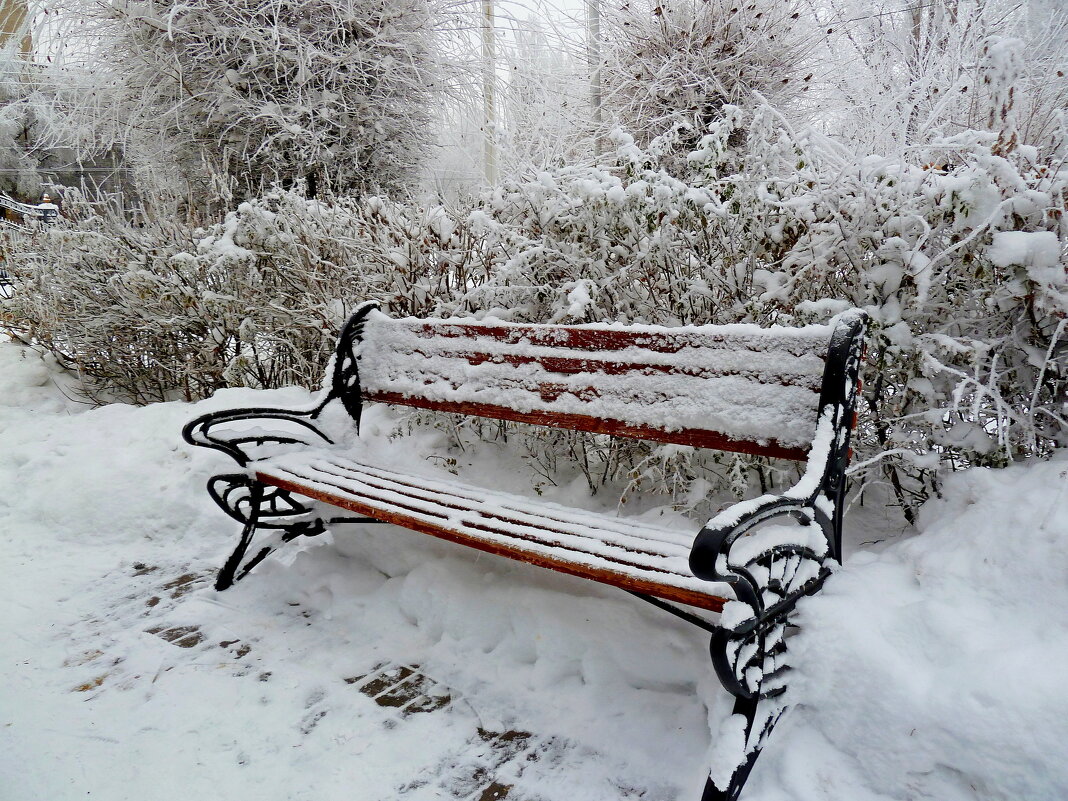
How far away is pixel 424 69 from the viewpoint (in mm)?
7184

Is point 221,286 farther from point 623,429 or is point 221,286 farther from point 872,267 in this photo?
point 872,267

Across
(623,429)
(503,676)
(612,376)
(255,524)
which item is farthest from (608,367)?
(255,524)

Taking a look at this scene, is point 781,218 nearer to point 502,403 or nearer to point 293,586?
point 502,403

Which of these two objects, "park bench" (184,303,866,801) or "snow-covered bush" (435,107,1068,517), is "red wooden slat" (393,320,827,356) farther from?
"snow-covered bush" (435,107,1068,517)

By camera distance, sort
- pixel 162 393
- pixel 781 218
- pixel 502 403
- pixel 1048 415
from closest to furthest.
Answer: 1. pixel 1048 415
2. pixel 781 218
3. pixel 502 403
4. pixel 162 393

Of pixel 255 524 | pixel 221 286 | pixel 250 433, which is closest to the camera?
pixel 255 524

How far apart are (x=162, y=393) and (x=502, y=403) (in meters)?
4.00

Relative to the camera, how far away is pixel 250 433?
11.6 feet

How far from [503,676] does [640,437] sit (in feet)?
3.01

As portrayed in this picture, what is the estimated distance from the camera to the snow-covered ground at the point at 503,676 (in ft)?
5.30

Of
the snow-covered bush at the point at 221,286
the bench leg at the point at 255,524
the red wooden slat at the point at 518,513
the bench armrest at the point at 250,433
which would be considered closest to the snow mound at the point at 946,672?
the red wooden slat at the point at 518,513

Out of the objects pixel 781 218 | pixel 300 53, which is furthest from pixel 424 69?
pixel 781 218

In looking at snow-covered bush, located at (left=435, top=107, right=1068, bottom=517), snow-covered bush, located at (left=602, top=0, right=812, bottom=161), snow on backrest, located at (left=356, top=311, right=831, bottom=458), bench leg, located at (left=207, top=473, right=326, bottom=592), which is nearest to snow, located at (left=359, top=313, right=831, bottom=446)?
snow on backrest, located at (left=356, top=311, right=831, bottom=458)

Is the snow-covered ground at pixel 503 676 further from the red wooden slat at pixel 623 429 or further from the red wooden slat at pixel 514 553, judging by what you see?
the red wooden slat at pixel 623 429
